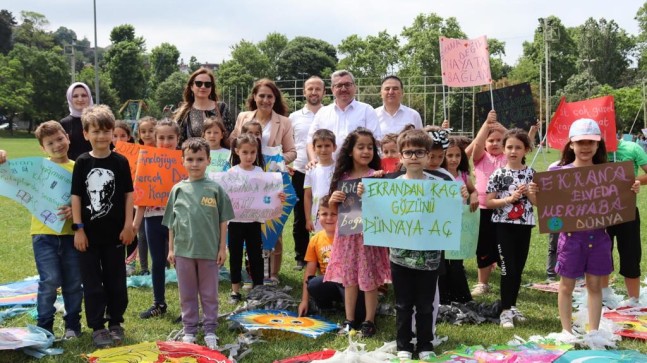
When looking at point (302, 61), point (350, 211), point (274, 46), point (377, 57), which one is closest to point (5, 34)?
point (274, 46)

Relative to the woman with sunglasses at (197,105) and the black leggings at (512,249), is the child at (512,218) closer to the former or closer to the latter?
the black leggings at (512,249)

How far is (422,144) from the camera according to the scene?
4.74m

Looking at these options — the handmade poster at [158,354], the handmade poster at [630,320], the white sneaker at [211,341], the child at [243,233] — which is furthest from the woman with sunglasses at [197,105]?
the handmade poster at [630,320]

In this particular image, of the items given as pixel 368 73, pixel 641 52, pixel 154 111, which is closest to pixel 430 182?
pixel 368 73

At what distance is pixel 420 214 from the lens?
4746mm

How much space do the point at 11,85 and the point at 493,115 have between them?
226 ft

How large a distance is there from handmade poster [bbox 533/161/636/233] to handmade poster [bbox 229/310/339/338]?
6.77 feet

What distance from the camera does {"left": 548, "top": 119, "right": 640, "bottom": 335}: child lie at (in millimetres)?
5016

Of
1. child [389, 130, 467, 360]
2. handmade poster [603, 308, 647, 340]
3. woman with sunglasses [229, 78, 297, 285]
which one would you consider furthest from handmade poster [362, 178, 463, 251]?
woman with sunglasses [229, 78, 297, 285]

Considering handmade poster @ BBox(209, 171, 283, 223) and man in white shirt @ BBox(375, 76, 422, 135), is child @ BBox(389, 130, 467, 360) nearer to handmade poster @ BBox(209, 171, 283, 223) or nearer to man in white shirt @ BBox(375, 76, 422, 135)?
handmade poster @ BBox(209, 171, 283, 223)

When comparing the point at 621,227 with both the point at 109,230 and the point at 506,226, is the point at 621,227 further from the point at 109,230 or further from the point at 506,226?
the point at 109,230

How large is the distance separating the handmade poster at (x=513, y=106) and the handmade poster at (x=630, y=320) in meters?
2.78

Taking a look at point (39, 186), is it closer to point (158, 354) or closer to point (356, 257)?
point (158, 354)

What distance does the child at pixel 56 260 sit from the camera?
17.3 ft
